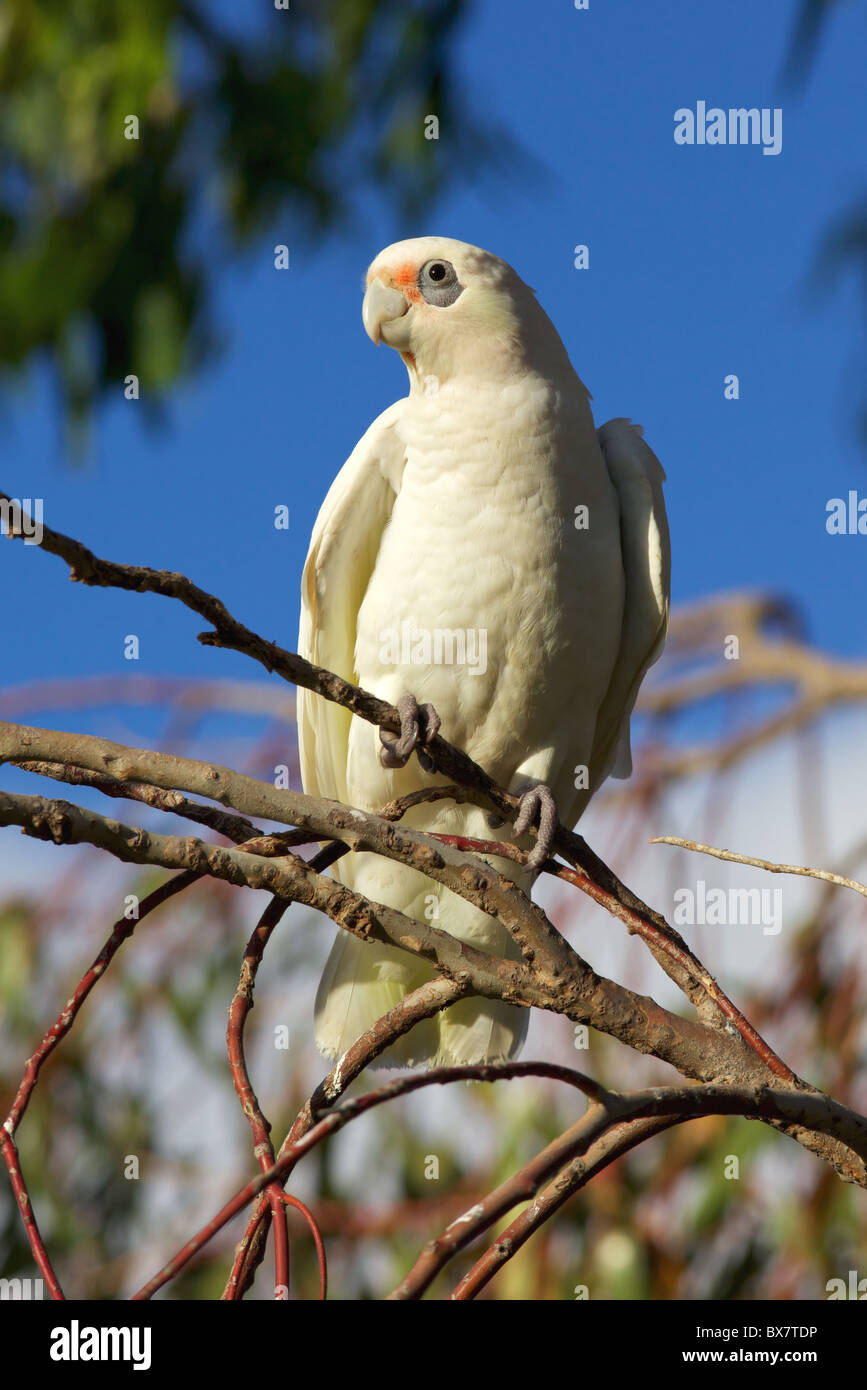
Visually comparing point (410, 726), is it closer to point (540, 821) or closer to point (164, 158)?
point (540, 821)

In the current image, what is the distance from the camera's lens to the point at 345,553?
2.26 metres

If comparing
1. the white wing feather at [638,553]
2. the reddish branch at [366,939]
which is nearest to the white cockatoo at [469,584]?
the white wing feather at [638,553]

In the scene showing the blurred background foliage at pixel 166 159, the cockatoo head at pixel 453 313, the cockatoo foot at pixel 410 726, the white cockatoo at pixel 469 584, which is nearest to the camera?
the cockatoo foot at pixel 410 726

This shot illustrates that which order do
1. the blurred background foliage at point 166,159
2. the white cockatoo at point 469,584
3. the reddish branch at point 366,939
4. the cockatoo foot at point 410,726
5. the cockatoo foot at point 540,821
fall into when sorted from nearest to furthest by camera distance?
the reddish branch at point 366,939, the cockatoo foot at point 540,821, the cockatoo foot at point 410,726, the white cockatoo at point 469,584, the blurred background foliage at point 166,159

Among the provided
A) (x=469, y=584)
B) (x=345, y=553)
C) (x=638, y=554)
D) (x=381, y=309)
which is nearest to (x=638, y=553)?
(x=638, y=554)

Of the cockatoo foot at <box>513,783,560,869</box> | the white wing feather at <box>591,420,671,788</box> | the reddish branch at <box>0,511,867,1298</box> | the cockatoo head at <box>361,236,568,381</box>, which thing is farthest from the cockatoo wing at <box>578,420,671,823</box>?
the reddish branch at <box>0,511,867,1298</box>

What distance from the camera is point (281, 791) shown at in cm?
120

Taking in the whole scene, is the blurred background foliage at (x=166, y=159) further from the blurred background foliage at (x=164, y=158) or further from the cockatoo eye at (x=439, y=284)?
the cockatoo eye at (x=439, y=284)

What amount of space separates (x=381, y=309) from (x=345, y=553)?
0.41 meters

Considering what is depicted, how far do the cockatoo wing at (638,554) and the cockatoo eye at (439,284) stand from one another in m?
0.35

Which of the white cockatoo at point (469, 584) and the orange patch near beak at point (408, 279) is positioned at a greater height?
the orange patch near beak at point (408, 279)

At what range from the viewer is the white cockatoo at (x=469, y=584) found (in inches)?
82.0

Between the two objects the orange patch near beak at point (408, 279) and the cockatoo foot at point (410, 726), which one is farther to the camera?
the orange patch near beak at point (408, 279)
